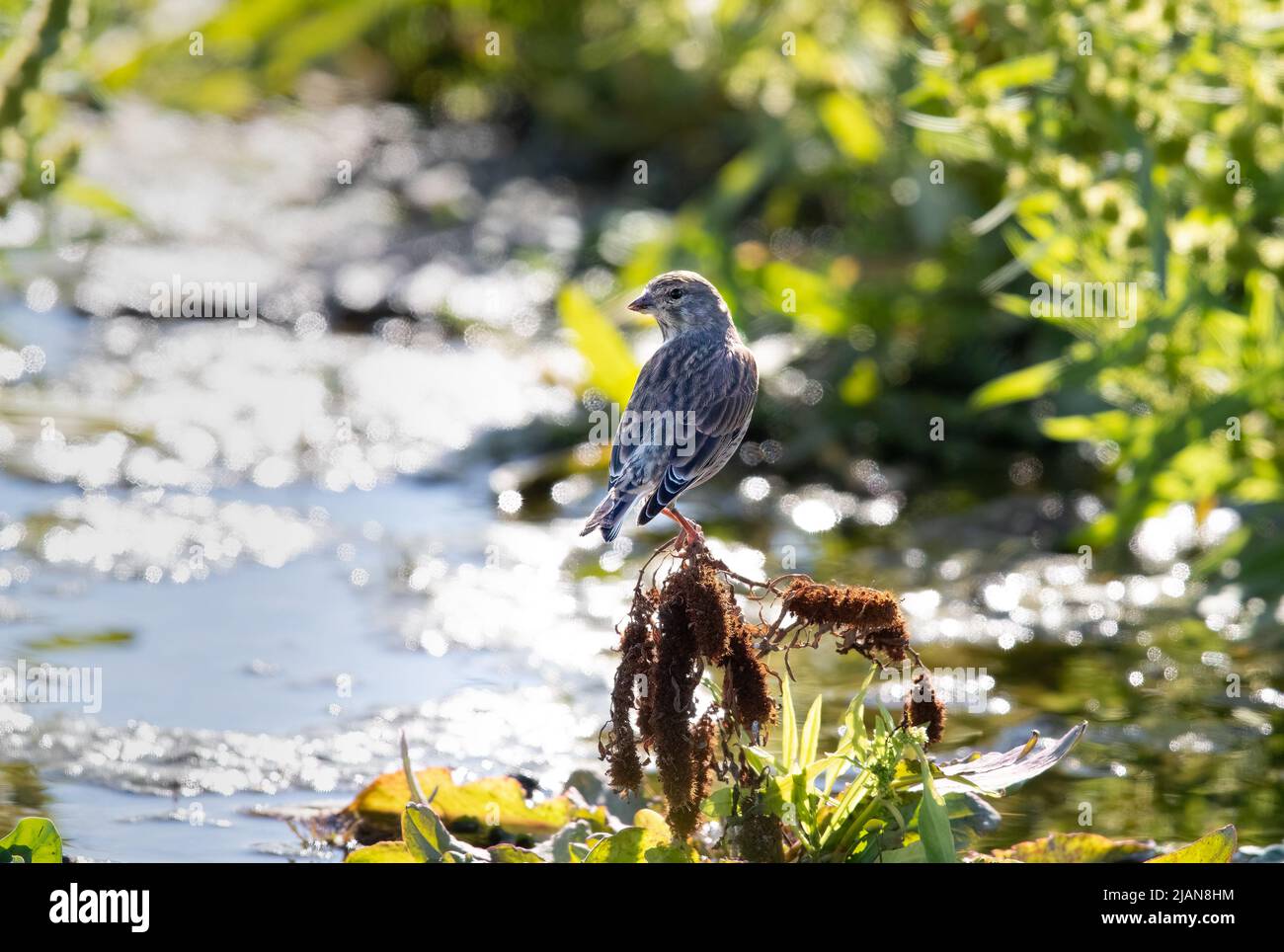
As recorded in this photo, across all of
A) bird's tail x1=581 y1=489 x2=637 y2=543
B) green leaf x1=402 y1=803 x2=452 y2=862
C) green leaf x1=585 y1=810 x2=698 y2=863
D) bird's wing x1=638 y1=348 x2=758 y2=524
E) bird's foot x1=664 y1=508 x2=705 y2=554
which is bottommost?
green leaf x1=585 y1=810 x2=698 y2=863

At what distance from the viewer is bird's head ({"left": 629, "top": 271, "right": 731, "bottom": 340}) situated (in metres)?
3.37

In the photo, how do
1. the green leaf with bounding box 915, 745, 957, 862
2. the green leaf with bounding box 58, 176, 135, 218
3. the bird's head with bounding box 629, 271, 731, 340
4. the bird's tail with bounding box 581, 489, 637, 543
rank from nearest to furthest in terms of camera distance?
the green leaf with bounding box 915, 745, 957, 862 < the bird's tail with bounding box 581, 489, 637, 543 < the bird's head with bounding box 629, 271, 731, 340 < the green leaf with bounding box 58, 176, 135, 218

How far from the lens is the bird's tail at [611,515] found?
292 cm

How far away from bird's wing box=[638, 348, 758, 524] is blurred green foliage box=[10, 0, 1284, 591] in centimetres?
115

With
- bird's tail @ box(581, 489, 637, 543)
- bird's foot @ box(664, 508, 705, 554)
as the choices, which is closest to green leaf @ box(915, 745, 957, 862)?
bird's foot @ box(664, 508, 705, 554)

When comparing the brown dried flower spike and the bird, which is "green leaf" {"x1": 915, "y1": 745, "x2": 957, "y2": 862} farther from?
the bird

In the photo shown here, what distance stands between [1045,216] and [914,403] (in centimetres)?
169

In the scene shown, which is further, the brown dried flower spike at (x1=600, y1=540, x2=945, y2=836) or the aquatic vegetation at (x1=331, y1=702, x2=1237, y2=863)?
the aquatic vegetation at (x1=331, y1=702, x2=1237, y2=863)

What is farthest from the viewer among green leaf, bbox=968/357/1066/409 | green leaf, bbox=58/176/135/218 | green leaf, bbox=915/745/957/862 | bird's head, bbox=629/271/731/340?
green leaf, bbox=968/357/1066/409

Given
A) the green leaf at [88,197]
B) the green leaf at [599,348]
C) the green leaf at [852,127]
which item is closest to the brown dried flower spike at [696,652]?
the green leaf at [88,197]

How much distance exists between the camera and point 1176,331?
16.1 ft

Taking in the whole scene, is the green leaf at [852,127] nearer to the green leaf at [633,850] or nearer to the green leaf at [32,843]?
the green leaf at [633,850]

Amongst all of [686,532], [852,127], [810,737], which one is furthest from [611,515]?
[852,127]

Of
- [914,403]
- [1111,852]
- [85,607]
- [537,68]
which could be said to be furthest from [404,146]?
[1111,852]
